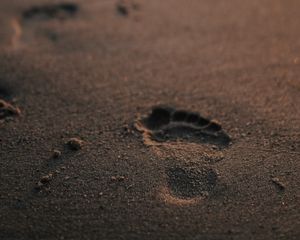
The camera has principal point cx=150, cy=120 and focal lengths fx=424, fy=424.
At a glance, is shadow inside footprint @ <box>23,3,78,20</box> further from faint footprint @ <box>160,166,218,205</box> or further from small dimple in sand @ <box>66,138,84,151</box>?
faint footprint @ <box>160,166,218,205</box>

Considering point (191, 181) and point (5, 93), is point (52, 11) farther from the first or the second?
point (191, 181)

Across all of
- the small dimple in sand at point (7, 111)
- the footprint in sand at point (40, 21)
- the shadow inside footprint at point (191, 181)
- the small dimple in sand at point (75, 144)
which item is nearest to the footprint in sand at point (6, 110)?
the small dimple in sand at point (7, 111)

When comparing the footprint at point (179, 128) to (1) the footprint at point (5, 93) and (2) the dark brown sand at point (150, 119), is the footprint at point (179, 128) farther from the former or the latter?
(1) the footprint at point (5, 93)

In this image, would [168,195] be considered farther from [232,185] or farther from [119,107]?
[119,107]

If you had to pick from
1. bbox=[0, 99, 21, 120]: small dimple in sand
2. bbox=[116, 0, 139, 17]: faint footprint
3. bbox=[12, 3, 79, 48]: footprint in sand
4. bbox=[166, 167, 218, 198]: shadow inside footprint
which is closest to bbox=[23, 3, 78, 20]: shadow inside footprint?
bbox=[12, 3, 79, 48]: footprint in sand

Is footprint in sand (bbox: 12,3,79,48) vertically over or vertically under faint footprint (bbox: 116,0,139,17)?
under

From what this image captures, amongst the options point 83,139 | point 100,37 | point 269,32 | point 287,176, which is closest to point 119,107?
point 83,139
